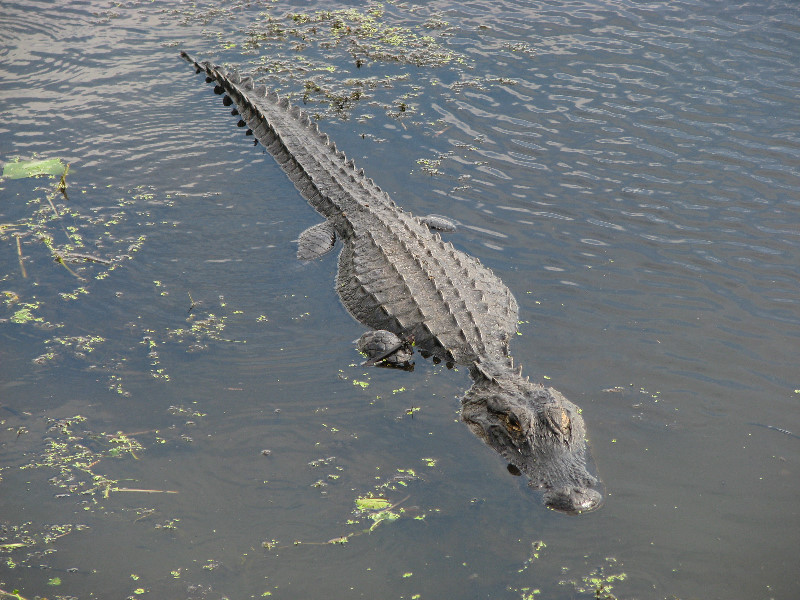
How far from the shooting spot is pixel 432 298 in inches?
299

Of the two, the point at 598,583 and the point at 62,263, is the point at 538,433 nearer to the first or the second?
the point at 598,583

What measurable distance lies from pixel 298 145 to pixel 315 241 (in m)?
2.45

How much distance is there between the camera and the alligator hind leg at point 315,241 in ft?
28.3

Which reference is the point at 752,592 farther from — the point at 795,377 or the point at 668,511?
the point at 795,377

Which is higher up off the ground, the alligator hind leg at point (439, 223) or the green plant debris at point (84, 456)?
the alligator hind leg at point (439, 223)

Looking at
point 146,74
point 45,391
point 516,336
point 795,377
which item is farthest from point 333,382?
point 146,74

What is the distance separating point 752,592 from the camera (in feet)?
15.9

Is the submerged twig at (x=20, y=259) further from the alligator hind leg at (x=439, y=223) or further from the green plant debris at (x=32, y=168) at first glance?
the alligator hind leg at (x=439, y=223)

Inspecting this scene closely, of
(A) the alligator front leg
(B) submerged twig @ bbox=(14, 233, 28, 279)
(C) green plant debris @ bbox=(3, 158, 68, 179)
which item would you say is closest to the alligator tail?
(A) the alligator front leg

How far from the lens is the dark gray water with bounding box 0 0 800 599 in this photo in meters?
5.16

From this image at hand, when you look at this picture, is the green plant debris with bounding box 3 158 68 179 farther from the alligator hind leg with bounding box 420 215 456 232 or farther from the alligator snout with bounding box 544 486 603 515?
the alligator snout with bounding box 544 486 603 515

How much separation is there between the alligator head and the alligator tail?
3.84 m

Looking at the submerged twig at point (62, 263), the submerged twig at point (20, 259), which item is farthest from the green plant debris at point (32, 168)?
the submerged twig at point (62, 263)

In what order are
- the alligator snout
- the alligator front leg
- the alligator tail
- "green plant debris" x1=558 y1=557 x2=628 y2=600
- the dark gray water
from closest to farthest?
1. "green plant debris" x1=558 y1=557 x2=628 y2=600
2. the dark gray water
3. the alligator snout
4. the alligator front leg
5. the alligator tail
